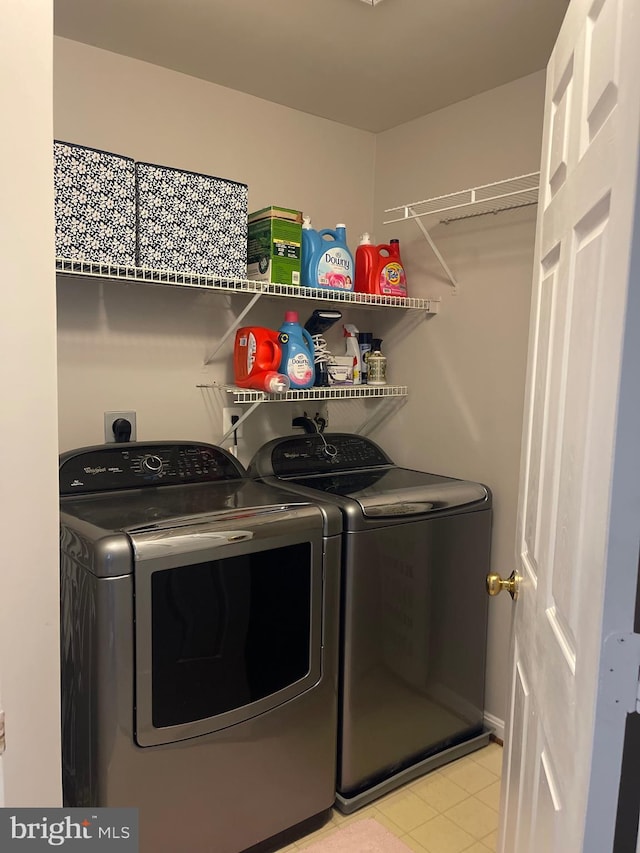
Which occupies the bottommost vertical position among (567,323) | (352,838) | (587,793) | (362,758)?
(352,838)

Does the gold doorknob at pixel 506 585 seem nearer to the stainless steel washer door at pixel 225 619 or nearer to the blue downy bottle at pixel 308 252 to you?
the stainless steel washer door at pixel 225 619

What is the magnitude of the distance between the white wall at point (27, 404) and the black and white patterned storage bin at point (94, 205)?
646 millimetres

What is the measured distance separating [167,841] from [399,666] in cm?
85

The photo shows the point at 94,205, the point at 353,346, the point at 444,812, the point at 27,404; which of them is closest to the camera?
the point at 27,404

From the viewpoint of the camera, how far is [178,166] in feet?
7.39

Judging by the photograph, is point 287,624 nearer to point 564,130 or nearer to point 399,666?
point 399,666

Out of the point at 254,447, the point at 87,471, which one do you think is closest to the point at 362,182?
the point at 254,447

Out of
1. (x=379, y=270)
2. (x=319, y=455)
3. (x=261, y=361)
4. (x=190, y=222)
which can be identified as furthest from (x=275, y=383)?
(x=379, y=270)

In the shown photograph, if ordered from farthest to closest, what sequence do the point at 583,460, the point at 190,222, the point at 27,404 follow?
the point at 190,222
the point at 27,404
the point at 583,460

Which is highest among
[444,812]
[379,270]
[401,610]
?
[379,270]

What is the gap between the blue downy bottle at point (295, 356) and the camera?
2238 millimetres

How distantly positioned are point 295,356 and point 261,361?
0.13 m

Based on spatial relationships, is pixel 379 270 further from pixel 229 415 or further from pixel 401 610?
pixel 401 610

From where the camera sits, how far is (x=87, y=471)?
1.94 m
